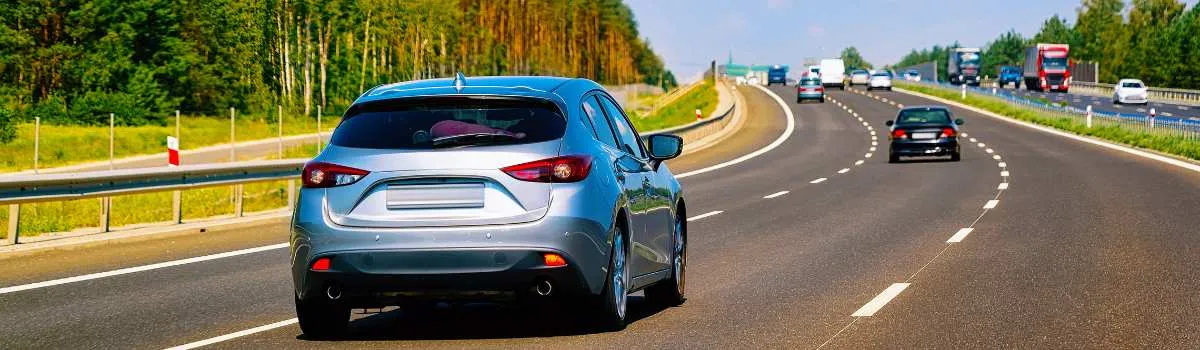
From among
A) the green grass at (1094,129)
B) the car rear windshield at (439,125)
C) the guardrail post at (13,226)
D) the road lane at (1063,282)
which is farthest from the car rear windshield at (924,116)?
the car rear windshield at (439,125)

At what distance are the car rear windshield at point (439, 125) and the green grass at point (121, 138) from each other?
35.2m

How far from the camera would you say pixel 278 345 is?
8578 mm

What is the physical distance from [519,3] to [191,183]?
12272 cm

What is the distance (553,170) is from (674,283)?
2.23m

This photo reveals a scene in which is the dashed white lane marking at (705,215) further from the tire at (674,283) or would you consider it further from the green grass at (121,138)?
the green grass at (121,138)

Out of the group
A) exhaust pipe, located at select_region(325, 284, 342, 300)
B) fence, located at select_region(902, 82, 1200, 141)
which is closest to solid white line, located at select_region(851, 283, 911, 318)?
exhaust pipe, located at select_region(325, 284, 342, 300)

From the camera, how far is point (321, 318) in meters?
8.73

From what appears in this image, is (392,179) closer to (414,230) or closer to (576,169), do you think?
(414,230)

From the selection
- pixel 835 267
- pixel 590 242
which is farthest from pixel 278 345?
pixel 835 267

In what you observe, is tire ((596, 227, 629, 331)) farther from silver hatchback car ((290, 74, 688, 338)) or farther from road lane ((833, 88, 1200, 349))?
road lane ((833, 88, 1200, 349))

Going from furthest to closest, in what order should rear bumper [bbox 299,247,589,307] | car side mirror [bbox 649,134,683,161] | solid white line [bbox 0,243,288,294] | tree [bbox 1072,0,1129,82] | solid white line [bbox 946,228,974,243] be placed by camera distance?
tree [bbox 1072,0,1129,82]
solid white line [bbox 946,228,974,243]
solid white line [bbox 0,243,288,294]
car side mirror [bbox 649,134,683,161]
rear bumper [bbox 299,247,589,307]

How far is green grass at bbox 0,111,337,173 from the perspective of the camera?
157 feet

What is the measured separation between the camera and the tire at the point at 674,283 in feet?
33.4

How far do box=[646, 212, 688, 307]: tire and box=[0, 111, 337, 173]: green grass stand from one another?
34.0 metres
